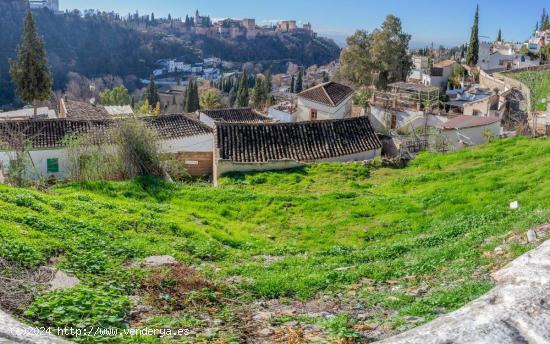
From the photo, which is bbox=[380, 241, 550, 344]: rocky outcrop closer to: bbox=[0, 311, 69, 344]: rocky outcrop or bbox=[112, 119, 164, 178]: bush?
bbox=[0, 311, 69, 344]: rocky outcrop

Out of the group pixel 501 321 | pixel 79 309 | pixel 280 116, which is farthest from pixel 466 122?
pixel 501 321

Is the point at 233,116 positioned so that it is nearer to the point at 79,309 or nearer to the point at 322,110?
the point at 322,110

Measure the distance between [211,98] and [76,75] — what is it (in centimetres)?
7586

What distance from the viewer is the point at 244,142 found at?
21109 mm

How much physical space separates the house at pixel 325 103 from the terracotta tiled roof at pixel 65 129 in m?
8.32

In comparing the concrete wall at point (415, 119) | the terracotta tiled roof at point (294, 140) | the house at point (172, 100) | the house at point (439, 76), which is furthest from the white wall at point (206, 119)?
the house at point (172, 100)

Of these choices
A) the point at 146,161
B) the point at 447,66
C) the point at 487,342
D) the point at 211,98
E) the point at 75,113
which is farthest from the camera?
the point at 211,98

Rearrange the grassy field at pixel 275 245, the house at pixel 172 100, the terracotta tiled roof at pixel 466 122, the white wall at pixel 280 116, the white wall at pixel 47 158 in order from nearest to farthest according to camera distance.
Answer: the grassy field at pixel 275 245, the white wall at pixel 47 158, the terracotta tiled roof at pixel 466 122, the white wall at pixel 280 116, the house at pixel 172 100

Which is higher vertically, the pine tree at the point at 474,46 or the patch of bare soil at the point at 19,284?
the pine tree at the point at 474,46

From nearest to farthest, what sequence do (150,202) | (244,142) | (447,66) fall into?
(150,202) < (244,142) < (447,66)

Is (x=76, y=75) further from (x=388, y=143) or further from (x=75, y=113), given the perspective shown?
(x=388, y=143)

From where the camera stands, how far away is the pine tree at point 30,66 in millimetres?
32753

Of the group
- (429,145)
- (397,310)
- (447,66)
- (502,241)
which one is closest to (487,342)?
(397,310)

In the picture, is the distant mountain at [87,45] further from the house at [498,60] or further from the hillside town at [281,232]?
the hillside town at [281,232]
